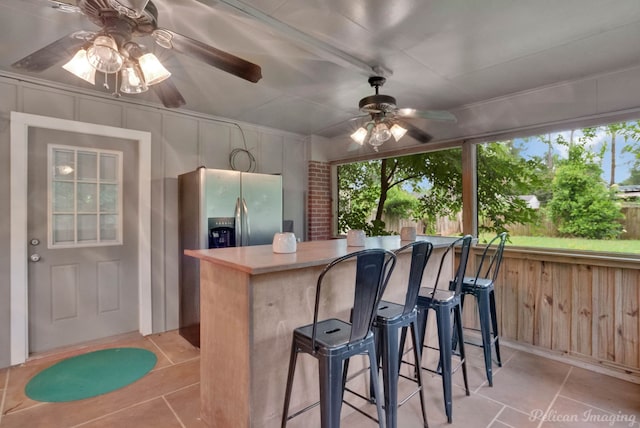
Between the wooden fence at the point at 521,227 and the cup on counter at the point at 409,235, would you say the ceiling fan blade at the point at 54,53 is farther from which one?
the wooden fence at the point at 521,227

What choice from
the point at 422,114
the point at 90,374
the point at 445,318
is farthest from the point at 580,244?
the point at 90,374

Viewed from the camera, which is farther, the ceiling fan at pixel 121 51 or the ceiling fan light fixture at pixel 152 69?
the ceiling fan light fixture at pixel 152 69

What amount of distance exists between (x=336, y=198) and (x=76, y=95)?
320cm

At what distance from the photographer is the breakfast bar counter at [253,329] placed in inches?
65.4

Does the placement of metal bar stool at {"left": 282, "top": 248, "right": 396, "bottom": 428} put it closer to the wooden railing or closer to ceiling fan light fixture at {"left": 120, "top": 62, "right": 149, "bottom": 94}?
ceiling fan light fixture at {"left": 120, "top": 62, "right": 149, "bottom": 94}

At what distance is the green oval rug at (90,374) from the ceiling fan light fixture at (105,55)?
217cm

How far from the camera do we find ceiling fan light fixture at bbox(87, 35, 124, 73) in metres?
1.41

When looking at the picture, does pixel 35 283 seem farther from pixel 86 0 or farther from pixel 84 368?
pixel 86 0

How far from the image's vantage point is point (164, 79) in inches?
→ 65.6

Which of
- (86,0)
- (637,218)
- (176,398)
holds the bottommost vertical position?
(176,398)

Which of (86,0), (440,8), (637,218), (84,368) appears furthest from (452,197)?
(84,368)

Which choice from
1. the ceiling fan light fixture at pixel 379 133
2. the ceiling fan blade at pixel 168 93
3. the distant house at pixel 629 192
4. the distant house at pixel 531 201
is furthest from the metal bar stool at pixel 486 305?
the ceiling fan blade at pixel 168 93

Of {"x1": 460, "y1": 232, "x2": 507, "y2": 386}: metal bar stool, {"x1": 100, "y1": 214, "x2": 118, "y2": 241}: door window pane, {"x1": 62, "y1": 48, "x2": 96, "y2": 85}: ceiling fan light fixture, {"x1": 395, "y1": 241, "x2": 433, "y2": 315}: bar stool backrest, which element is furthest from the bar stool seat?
{"x1": 100, "y1": 214, "x2": 118, "y2": 241}: door window pane

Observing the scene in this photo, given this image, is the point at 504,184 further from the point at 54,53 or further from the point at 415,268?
the point at 54,53
